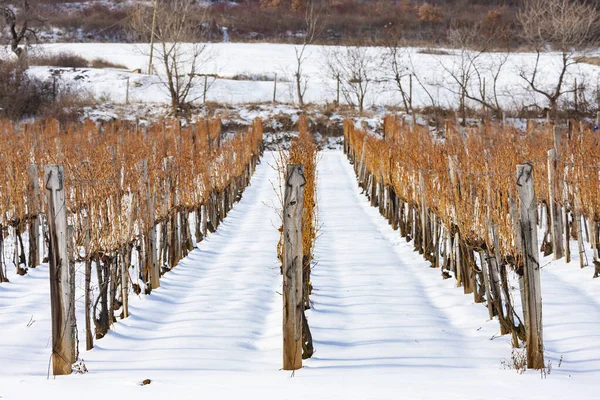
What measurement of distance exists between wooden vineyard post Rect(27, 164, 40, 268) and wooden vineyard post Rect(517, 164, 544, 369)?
648 cm

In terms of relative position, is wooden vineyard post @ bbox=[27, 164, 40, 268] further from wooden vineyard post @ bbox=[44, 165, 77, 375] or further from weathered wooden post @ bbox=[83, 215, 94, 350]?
wooden vineyard post @ bbox=[44, 165, 77, 375]

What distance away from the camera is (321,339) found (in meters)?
6.29

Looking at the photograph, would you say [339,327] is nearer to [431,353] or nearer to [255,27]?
[431,353]

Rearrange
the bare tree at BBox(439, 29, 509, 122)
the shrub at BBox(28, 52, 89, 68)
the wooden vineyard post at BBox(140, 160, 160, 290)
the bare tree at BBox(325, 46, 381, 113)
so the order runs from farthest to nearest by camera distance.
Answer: the shrub at BBox(28, 52, 89, 68), the bare tree at BBox(325, 46, 381, 113), the bare tree at BBox(439, 29, 509, 122), the wooden vineyard post at BBox(140, 160, 160, 290)

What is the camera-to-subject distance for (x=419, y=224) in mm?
10773

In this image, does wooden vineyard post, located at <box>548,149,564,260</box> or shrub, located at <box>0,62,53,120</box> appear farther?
shrub, located at <box>0,62,53,120</box>

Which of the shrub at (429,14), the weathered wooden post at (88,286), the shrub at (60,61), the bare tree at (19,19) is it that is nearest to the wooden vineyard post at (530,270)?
the weathered wooden post at (88,286)

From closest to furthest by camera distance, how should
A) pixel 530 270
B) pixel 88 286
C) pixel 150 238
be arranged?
1. pixel 530 270
2. pixel 88 286
3. pixel 150 238

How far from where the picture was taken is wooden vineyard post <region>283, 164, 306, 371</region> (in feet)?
17.7

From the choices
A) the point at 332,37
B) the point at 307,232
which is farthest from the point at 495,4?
the point at 307,232

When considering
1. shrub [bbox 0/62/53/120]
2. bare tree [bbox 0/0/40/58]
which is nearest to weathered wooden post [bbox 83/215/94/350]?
shrub [bbox 0/62/53/120]

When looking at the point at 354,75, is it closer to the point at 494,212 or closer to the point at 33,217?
the point at 33,217

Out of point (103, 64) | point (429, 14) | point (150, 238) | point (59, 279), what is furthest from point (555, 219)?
point (429, 14)

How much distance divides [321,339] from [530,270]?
73.5 inches
